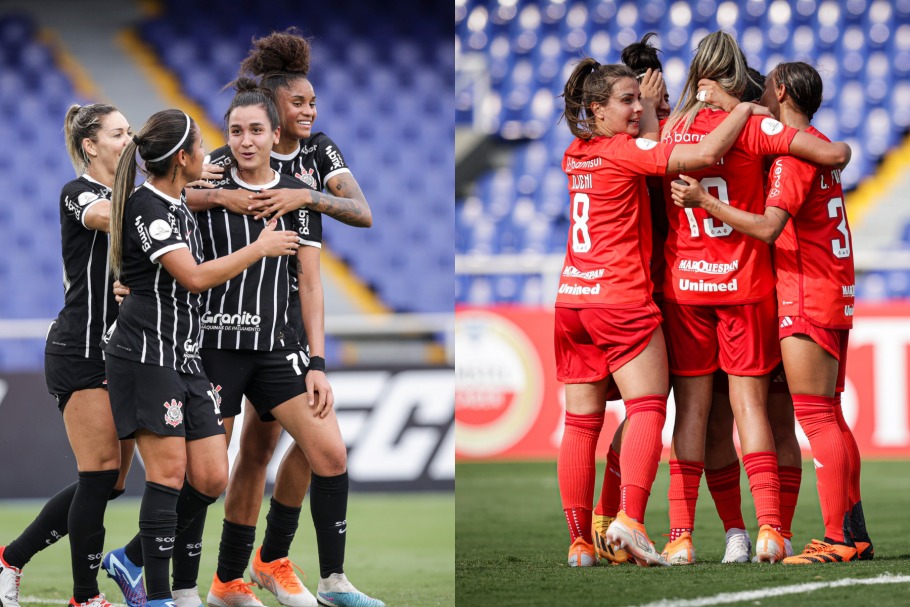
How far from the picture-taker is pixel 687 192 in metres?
3.62

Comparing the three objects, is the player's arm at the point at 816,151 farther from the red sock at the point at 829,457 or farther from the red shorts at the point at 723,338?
the red sock at the point at 829,457

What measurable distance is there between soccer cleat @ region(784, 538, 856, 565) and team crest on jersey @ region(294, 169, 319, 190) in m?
2.05

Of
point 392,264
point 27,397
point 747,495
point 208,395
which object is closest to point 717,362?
point 208,395

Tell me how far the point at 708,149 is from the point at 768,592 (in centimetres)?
140

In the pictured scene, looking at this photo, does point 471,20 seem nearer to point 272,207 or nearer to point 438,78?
point 438,78

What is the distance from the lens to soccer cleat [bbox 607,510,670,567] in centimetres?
347

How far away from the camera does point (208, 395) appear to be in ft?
10.8

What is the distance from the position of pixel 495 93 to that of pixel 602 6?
4.78 ft

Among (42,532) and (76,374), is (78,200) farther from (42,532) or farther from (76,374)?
(42,532)

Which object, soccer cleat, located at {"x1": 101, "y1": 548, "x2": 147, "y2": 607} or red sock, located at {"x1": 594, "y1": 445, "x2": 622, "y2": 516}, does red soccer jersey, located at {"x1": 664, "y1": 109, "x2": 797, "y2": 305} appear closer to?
red sock, located at {"x1": 594, "y1": 445, "x2": 622, "y2": 516}

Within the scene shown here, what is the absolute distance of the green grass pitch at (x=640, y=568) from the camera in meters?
3.04

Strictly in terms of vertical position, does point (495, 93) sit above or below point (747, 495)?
above

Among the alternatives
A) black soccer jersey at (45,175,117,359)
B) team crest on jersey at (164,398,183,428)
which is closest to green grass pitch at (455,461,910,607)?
team crest on jersey at (164,398,183,428)

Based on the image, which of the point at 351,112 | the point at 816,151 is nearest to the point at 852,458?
the point at 816,151
